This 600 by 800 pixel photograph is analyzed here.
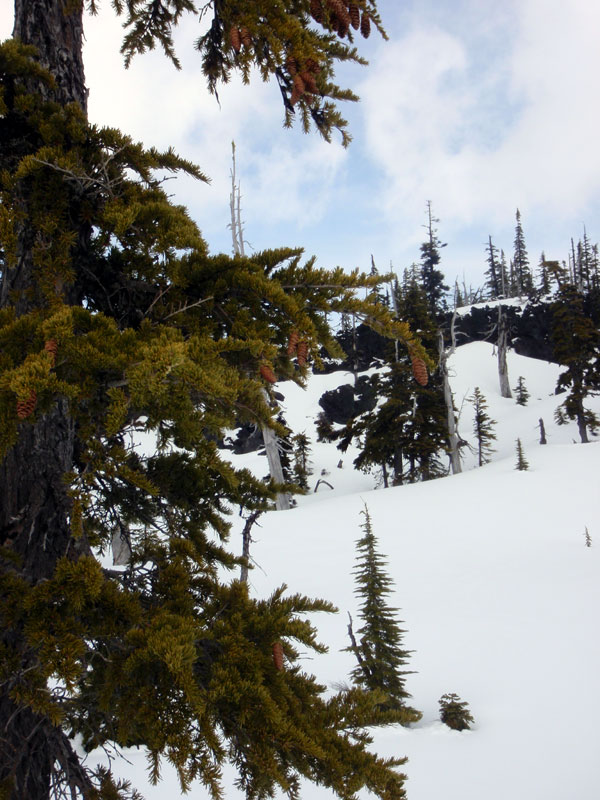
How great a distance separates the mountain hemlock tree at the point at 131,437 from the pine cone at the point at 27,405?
0.06 ft

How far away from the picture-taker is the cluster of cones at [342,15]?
125 inches

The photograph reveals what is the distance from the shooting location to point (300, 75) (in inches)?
119

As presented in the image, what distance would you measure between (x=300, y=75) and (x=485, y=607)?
11.3 meters

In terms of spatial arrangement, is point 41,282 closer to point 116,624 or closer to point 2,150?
point 2,150

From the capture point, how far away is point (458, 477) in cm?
2236

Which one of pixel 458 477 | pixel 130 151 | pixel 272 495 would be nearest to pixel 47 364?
pixel 130 151

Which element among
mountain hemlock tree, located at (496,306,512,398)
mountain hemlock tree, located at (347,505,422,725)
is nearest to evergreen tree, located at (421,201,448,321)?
mountain hemlock tree, located at (496,306,512,398)

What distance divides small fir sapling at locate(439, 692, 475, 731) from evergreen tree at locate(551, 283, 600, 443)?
26.5 meters

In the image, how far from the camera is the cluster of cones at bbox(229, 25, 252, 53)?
3.08 meters

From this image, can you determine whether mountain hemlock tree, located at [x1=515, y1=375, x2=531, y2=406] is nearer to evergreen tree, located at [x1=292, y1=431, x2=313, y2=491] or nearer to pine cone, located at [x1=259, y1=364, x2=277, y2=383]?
evergreen tree, located at [x1=292, y1=431, x2=313, y2=491]

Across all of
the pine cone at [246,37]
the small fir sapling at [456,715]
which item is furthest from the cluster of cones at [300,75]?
the small fir sapling at [456,715]

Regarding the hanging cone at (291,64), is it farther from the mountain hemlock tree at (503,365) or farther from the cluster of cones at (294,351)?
the mountain hemlock tree at (503,365)

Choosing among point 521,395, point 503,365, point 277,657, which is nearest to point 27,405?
point 277,657

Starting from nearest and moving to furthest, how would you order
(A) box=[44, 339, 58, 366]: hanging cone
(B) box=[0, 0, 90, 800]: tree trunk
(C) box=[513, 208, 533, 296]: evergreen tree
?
1. (A) box=[44, 339, 58, 366]: hanging cone
2. (B) box=[0, 0, 90, 800]: tree trunk
3. (C) box=[513, 208, 533, 296]: evergreen tree
